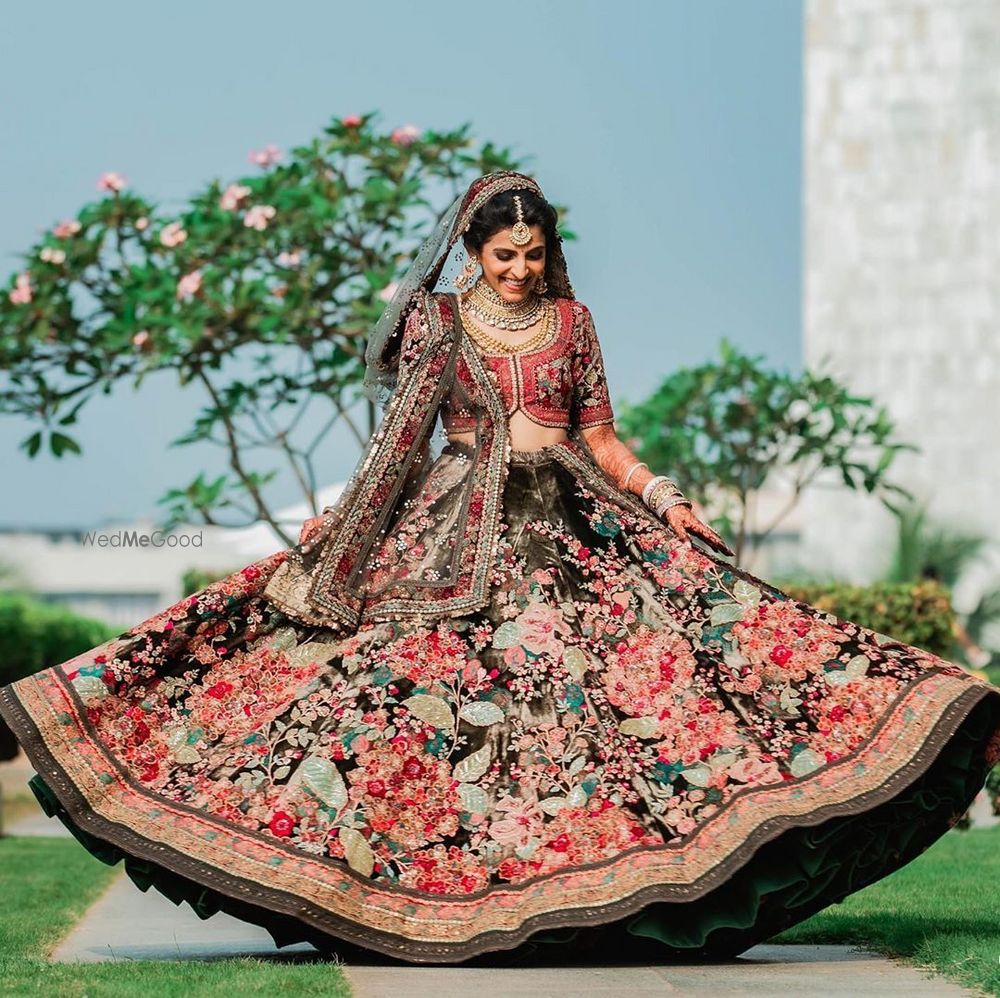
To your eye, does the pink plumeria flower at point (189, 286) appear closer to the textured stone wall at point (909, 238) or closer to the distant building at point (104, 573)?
the textured stone wall at point (909, 238)

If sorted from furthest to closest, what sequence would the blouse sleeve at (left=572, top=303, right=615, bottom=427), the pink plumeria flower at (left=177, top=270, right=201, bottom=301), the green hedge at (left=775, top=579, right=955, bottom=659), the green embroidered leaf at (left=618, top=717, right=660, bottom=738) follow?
the green hedge at (left=775, top=579, right=955, bottom=659)
the pink plumeria flower at (left=177, top=270, right=201, bottom=301)
the blouse sleeve at (left=572, top=303, right=615, bottom=427)
the green embroidered leaf at (left=618, top=717, right=660, bottom=738)

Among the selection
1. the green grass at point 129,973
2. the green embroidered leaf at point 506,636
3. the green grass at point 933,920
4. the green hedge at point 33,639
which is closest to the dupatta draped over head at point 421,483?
the green embroidered leaf at point 506,636

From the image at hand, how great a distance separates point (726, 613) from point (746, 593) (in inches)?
3.7

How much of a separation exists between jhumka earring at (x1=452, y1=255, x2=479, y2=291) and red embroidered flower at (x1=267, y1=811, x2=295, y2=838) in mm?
1858

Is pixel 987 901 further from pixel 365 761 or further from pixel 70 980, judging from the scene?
pixel 70 980

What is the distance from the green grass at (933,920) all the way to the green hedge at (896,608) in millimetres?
6334

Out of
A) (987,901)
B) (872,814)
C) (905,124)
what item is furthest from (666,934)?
(905,124)

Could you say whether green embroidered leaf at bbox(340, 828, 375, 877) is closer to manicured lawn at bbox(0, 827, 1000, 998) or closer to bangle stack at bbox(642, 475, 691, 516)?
manicured lawn at bbox(0, 827, 1000, 998)

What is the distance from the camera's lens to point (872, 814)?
579cm

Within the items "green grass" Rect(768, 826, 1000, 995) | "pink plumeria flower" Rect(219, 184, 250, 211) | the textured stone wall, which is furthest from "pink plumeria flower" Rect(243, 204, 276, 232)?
the textured stone wall

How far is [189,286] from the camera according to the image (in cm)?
1261

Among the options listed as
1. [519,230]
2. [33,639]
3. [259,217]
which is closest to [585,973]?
[519,230]

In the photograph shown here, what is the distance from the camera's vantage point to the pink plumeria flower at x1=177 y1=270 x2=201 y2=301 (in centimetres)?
1259

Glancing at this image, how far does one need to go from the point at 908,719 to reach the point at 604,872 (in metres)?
0.90
